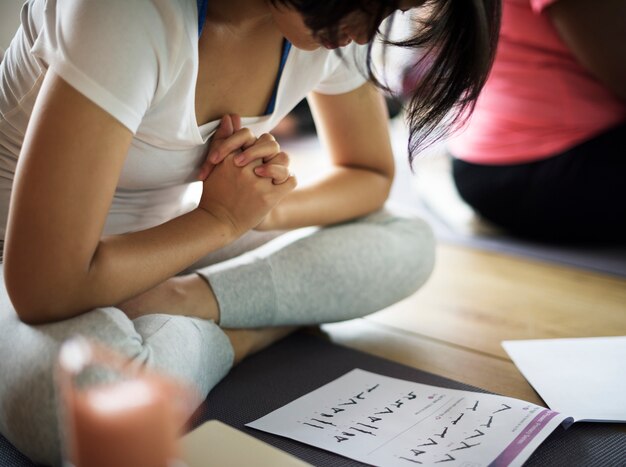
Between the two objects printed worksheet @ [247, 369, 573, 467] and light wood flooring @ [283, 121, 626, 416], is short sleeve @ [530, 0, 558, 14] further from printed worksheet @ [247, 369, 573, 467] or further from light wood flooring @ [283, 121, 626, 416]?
printed worksheet @ [247, 369, 573, 467]

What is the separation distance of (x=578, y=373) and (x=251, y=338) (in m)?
0.44

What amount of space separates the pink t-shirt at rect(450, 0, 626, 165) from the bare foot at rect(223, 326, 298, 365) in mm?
788

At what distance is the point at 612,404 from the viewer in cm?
84

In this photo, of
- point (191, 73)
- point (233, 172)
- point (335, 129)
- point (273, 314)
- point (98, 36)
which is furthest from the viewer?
point (335, 129)

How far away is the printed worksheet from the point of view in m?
0.73

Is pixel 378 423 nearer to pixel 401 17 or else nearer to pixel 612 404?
pixel 612 404

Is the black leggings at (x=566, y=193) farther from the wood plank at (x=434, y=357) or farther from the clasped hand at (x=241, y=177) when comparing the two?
the clasped hand at (x=241, y=177)

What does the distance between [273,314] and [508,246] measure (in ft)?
2.45

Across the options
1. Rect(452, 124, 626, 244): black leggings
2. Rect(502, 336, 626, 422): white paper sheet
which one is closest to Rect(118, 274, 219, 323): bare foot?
Rect(502, 336, 626, 422): white paper sheet

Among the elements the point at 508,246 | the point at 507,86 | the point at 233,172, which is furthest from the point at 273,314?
the point at 507,86

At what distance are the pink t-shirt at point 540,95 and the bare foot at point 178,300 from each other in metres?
0.90

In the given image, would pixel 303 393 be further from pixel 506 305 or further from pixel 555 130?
pixel 555 130

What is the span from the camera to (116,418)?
42cm

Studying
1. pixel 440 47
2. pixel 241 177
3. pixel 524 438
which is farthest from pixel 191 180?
pixel 524 438
